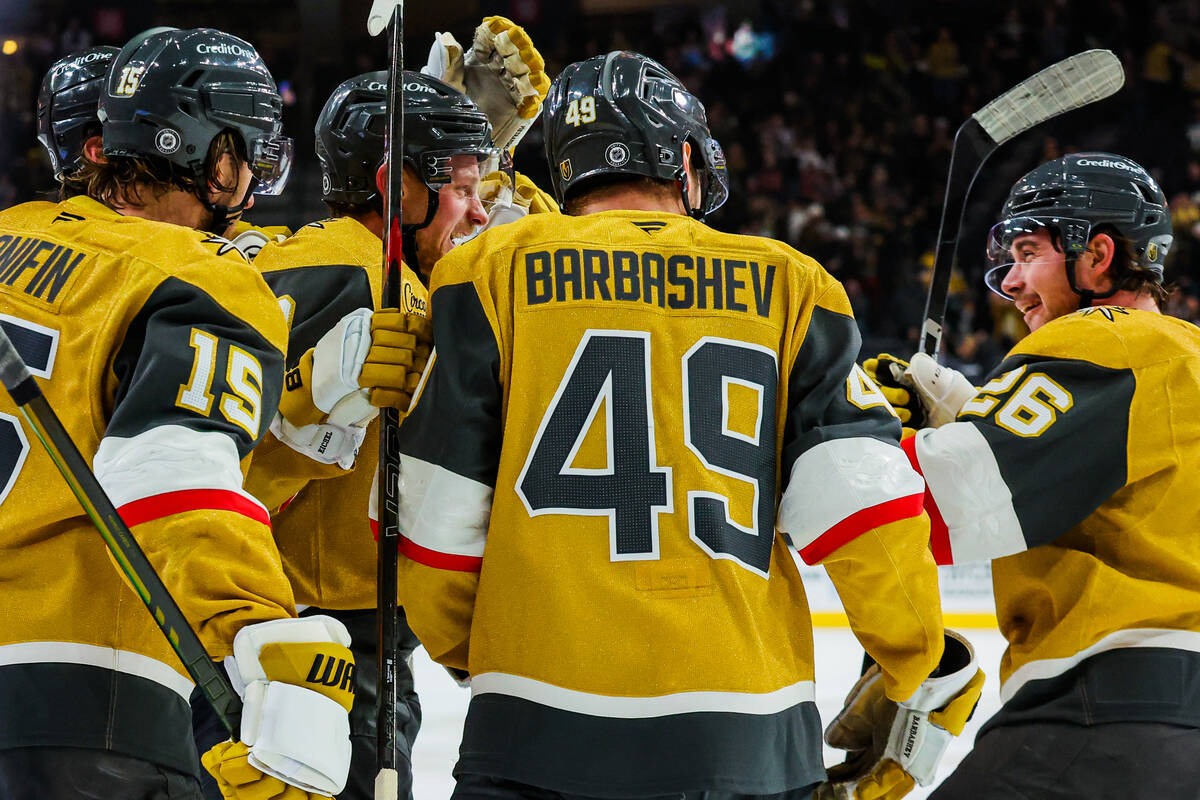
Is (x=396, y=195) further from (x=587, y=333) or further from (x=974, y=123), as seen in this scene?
(x=974, y=123)

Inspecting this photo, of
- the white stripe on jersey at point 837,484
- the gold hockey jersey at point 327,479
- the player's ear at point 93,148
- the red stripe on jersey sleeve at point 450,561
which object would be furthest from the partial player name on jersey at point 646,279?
the player's ear at point 93,148

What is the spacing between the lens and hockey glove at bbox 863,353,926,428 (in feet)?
8.75

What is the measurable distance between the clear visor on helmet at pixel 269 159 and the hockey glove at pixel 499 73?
889 millimetres

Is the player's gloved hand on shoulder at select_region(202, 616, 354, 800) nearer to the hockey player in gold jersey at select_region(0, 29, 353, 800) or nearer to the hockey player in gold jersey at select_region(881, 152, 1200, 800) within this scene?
the hockey player in gold jersey at select_region(0, 29, 353, 800)

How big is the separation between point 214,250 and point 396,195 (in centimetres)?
31

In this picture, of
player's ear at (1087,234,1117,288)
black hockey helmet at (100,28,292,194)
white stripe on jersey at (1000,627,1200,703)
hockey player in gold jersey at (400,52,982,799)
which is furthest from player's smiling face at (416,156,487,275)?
white stripe on jersey at (1000,627,1200,703)

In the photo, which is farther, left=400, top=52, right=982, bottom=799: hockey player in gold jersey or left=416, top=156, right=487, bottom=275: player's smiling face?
left=416, top=156, right=487, bottom=275: player's smiling face

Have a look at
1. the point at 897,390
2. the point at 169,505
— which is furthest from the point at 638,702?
the point at 897,390

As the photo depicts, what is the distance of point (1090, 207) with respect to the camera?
102 inches

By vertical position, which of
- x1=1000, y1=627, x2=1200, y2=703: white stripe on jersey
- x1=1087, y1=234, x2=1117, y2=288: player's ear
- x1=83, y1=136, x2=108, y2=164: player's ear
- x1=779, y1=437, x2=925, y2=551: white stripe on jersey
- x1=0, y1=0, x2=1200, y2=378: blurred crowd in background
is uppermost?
x1=83, y1=136, x2=108, y2=164: player's ear

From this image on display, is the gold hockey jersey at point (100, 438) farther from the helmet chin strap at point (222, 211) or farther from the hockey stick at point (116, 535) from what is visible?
the helmet chin strap at point (222, 211)

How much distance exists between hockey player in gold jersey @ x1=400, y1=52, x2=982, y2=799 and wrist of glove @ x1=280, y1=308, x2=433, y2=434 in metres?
0.10

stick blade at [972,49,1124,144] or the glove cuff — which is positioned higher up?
stick blade at [972,49,1124,144]

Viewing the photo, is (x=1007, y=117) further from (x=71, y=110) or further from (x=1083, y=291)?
(x=71, y=110)
